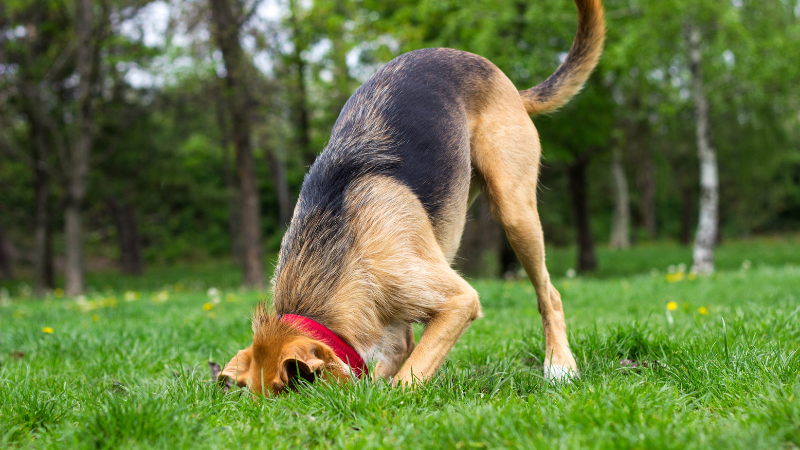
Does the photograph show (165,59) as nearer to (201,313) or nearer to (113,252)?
(201,313)

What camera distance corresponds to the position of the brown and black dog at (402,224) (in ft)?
9.21

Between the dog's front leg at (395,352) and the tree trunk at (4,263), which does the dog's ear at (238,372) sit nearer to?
the dog's front leg at (395,352)

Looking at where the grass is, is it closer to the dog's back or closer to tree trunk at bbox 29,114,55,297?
the dog's back

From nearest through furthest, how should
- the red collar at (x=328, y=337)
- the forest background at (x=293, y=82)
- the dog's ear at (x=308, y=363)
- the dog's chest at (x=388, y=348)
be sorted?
1. the dog's ear at (x=308, y=363)
2. the red collar at (x=328, y=337)
3. the dog's chest at (x=388, y=348)
4. the forest background at (x=293, y=82)

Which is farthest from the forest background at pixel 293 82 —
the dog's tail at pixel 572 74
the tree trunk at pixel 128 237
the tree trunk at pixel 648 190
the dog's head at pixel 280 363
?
the tree trunk at pixel 648 190

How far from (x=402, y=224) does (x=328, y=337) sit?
73 centimetres

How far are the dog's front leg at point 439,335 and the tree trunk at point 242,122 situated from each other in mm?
10537

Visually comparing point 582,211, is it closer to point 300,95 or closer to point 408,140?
point 300,95

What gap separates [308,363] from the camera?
2.53 meters

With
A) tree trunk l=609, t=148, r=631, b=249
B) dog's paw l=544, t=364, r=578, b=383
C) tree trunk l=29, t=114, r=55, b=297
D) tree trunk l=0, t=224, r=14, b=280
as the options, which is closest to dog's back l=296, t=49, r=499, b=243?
dog's paw l=544, t=364, r=578, b=383

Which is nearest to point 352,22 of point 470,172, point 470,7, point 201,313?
point 470,7

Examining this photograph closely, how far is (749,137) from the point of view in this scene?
1841cm

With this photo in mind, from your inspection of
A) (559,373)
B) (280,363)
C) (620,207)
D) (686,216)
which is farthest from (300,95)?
(686,216)

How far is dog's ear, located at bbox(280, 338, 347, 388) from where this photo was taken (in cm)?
255
